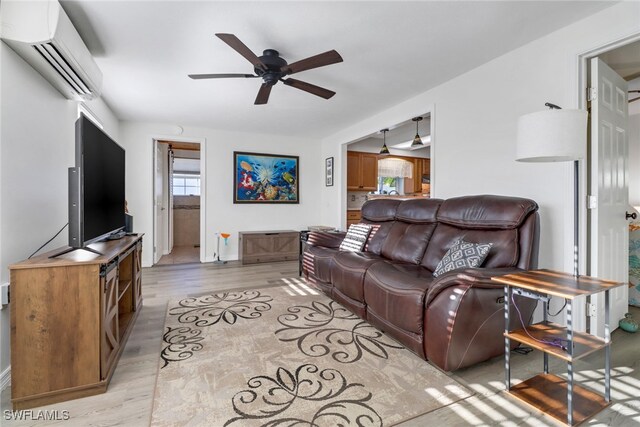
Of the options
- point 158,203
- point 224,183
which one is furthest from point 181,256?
point 224,183

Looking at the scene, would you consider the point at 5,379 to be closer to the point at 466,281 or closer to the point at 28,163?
the point at 28,163

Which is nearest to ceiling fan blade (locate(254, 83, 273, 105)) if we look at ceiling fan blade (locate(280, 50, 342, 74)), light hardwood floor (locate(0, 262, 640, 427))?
ceiling fan blade (locate(280, 50, 342, 74))

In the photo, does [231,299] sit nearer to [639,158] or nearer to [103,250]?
[103,250]

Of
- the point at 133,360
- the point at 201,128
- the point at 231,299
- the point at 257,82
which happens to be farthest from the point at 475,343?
the point at 201,128

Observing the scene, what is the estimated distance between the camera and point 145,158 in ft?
16.6

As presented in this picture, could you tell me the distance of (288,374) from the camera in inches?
74.2

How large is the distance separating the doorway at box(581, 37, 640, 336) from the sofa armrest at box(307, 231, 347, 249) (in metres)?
2.33

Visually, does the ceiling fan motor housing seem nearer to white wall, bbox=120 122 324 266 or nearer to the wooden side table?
the wooden side table

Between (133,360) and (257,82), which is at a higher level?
(257,82)

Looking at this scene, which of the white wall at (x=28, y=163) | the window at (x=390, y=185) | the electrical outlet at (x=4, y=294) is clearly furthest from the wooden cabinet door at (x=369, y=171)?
the electrical outlet at (x=4, y=294)

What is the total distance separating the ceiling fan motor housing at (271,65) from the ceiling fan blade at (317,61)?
69 millimetres

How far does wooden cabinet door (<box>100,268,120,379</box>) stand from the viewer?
1705mm

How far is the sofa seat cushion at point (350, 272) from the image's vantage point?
2623 millimetres

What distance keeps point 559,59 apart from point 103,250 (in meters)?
3.69
